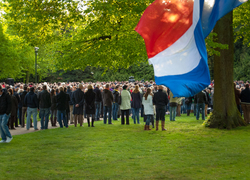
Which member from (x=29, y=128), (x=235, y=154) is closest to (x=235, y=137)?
(x=235, y=154)

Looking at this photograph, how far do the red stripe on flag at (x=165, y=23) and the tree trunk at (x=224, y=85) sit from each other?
28.2 ft

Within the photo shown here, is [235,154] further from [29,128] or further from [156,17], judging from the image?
[29,128]

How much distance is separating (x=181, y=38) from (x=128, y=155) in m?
4.21

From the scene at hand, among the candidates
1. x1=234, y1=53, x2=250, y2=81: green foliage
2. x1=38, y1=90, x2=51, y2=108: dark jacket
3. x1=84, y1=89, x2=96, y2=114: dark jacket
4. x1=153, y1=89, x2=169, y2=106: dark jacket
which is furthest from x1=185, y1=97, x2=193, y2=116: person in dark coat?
x1=234, y1=53, x2=250, y2=81: green foliage

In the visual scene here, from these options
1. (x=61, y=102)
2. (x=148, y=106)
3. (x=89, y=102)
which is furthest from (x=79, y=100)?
(x=148, y=106)

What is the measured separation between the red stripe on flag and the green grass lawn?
2.97 m

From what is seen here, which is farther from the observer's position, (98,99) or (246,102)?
(98,99)

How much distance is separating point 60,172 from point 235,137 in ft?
24.7

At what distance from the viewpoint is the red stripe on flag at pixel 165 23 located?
6881mm

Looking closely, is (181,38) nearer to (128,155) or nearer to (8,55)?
(128,155)

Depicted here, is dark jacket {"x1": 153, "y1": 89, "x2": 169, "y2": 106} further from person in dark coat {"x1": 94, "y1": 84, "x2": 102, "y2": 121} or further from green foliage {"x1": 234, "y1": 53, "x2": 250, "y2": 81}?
green foliage {"x1": 234, "y1": 53, "x2": 250, "y2": 81}

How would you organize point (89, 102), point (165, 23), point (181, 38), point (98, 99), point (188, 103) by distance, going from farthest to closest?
point (188, 103), point (98, 99), point (89, 102), point (165, 23), point (181, 38)

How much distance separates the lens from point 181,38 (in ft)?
22.5

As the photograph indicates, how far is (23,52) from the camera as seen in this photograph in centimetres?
4606
